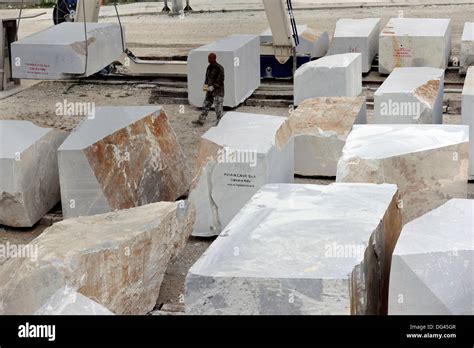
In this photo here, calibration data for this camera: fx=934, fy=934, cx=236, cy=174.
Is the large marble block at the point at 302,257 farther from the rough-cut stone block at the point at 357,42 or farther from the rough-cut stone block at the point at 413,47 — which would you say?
the rough-cut stone block at the point at 357,42

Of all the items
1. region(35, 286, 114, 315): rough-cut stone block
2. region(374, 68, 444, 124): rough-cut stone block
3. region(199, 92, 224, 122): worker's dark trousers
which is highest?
region(35, 286, 114, 315): rough-cut stone block

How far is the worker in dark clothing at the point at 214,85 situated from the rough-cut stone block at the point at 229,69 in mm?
761

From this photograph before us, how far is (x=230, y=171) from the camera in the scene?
30.8ft

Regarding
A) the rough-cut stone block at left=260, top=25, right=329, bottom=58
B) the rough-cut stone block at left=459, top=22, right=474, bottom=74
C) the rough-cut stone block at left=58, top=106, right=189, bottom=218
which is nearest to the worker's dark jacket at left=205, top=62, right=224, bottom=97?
the rough-cut stone block at left=58, top=106, right=189, bottom=218

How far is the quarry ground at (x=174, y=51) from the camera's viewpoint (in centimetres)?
998

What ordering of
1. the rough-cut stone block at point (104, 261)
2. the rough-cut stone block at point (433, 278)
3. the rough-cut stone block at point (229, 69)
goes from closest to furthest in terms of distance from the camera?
the rough-cut stone block at point (433, 278) → the rough-cut stone block at point (104, 261) → the rough-cut stone block at point (229, 69)

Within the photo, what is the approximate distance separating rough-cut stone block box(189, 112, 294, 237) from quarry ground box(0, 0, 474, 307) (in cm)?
33

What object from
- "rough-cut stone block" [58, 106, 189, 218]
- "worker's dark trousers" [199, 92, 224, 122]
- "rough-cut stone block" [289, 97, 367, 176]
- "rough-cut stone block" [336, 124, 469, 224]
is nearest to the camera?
"rough-cut stone block" [336, 124, 469, 224]

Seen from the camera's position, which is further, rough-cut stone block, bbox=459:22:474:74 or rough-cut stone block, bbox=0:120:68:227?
rough-cut stone block, bbox=459:22:474:74

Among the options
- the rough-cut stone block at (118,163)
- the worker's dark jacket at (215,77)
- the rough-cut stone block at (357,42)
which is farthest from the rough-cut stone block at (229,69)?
the rough-cut stone block at (118,163)

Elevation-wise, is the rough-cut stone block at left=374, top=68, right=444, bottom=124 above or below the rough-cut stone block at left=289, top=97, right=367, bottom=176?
above

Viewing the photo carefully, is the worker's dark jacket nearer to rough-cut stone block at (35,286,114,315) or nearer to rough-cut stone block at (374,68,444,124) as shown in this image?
rough-cut stone block at (374,68,444,124)

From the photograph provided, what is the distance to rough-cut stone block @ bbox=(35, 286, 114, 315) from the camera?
5352 millimetres

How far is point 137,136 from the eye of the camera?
33.6ft
